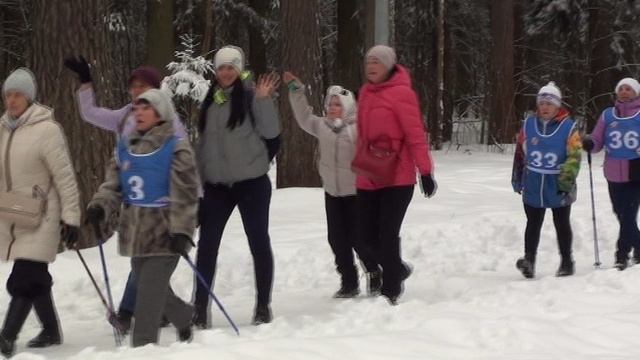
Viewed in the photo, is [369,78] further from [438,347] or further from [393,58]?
[438,347]

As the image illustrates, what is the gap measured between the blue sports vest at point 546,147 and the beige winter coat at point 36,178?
431cm

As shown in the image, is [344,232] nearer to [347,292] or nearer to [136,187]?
[347,292]

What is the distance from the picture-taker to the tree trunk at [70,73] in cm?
834

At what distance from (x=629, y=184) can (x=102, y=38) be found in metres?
5.32

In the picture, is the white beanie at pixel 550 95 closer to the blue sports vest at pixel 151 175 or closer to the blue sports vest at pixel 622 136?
the blue sports vest at pixel 622 136

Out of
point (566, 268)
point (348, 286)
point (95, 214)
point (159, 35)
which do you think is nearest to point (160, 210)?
point (95, 214)

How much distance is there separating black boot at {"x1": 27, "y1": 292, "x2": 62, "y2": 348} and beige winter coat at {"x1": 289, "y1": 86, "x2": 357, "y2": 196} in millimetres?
2513

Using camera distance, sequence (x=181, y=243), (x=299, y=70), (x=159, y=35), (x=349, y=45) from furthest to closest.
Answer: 1. (x=349, y=45)
2. (x=159, y=35)
3. (x=299, y=70)
4. (x=181, y=243)

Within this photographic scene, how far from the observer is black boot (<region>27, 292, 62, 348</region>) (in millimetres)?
5742

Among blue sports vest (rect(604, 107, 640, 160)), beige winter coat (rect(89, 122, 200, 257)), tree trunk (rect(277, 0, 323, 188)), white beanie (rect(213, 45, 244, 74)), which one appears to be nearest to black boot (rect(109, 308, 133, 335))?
beige winter coat (rect(89, 122, 200, 257))

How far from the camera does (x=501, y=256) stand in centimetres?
930

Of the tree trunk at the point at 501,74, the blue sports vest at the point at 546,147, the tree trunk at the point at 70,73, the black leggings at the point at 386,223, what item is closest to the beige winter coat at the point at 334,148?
the black leggings at the point at 386,223

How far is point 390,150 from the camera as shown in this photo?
6.53 m

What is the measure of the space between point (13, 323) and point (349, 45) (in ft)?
51.3
